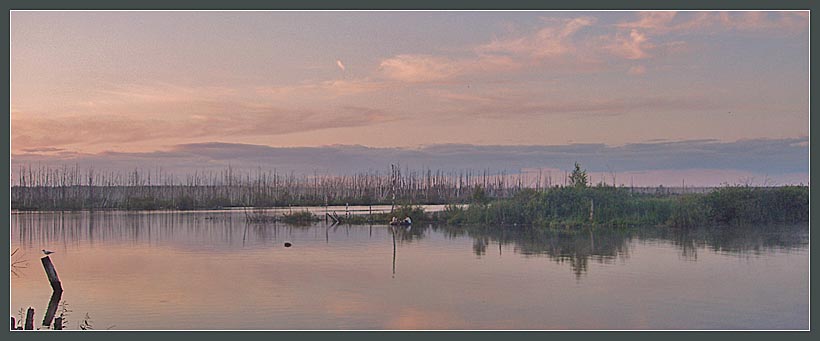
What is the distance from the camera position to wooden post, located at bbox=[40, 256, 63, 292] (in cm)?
1229

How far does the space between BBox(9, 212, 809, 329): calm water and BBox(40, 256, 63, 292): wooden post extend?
0.27m

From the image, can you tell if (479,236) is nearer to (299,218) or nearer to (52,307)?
(299,218)

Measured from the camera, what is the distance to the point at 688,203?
2623 centimetres

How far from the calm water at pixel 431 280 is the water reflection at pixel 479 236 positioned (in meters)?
0.08

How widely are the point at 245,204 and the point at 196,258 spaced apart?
2654cm

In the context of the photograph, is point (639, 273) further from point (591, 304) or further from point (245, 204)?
point (245, 204)

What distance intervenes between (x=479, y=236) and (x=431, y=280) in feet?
30.0

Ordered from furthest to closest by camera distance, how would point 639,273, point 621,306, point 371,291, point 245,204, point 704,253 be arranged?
point 245,204 → point 704,253 → point 639,273 → point 371,291 → point 621,306

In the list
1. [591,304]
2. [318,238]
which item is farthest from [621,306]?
[318,238]

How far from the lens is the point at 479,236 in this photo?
76.4 feet

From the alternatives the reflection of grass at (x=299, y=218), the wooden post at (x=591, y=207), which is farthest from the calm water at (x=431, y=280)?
the reflection of grass at (x=299, y=218)

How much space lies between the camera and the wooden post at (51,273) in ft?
40.3

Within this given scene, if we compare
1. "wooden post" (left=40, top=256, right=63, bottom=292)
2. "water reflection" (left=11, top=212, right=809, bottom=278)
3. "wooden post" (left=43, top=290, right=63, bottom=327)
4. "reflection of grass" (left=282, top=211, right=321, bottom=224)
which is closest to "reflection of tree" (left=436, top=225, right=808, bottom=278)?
"water reflection" (left=11, top=212, right=809, bottom=278)

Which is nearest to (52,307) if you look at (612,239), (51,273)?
(51,273)
